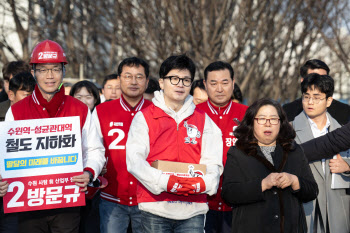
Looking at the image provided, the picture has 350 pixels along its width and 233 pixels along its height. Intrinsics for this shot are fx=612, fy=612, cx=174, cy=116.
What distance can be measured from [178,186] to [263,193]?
34.5 inches

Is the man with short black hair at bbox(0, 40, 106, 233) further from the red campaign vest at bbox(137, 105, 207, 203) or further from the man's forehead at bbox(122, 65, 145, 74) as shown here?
the man's forehead at bbox(122, 65, 145, 74)

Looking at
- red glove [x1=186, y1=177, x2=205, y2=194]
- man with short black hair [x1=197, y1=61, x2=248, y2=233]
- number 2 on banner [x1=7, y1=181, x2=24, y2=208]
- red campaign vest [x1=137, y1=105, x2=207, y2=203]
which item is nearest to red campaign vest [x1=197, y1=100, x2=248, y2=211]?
man with short black hair [x1=197, y1=61, x2=248, y2=233]

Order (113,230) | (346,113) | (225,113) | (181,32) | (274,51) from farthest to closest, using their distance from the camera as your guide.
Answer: (274,51) < (181,32) < (346,113) < (225,113) < (113,230)

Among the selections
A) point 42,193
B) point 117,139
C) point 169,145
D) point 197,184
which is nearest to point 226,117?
point 117,139

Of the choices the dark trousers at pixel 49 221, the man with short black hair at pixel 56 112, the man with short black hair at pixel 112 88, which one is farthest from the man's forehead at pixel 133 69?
the man with short black hair at pixel 112 88

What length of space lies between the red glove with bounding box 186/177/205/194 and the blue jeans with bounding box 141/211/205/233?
1.22 ft

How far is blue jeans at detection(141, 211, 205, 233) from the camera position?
18.7ft

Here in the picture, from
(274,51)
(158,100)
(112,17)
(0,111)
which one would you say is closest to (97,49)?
(112,17)

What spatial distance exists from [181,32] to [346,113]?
10748 millimetres

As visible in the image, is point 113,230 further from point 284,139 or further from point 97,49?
point 97,49

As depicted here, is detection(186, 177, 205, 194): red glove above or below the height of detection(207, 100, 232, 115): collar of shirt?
below

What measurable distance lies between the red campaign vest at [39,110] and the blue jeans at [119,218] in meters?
1.18

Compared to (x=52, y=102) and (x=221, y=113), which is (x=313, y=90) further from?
(x=52, y=102)

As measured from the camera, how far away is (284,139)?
6074mm
